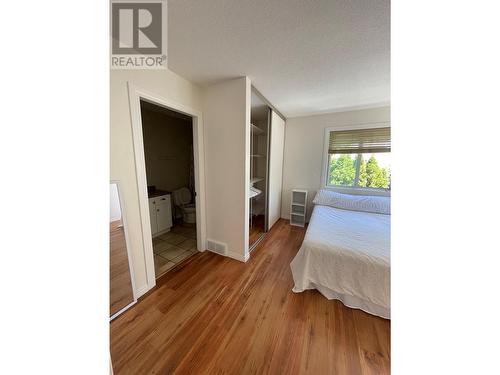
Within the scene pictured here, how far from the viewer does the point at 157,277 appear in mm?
1915

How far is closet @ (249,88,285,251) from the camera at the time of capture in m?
2.83

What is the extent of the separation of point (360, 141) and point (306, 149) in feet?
3.23

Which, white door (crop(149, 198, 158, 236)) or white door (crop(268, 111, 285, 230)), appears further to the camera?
white door (crop(268, 111, 285, 230))

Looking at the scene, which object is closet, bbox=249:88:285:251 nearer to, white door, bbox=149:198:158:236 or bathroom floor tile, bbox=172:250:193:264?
bathroom floor tile, bbox=172:250:193:264

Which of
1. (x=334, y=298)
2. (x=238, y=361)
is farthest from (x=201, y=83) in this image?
(x=334, y=298)

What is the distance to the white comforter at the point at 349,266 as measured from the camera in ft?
4.69

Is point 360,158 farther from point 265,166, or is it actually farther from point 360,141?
point 265,166

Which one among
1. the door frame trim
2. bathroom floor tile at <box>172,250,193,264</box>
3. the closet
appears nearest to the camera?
the door frame trim

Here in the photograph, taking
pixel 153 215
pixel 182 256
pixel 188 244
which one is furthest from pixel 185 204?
pixel 182 256

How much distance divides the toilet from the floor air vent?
43.1 inches

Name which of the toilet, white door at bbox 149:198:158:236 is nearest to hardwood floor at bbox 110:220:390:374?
white door at bbox 149:198:158:236

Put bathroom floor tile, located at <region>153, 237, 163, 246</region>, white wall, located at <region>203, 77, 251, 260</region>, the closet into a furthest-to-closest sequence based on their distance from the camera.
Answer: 1. the closet
2. bathroom floor tile, located at <region>153, 237, 163, 246</region>
3. white wall, located at <region>203, 77, 251, 260</region>

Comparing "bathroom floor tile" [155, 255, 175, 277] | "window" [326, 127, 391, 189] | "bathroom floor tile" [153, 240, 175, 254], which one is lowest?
"bathroom floor tile" [155, 255, 175, 277]
